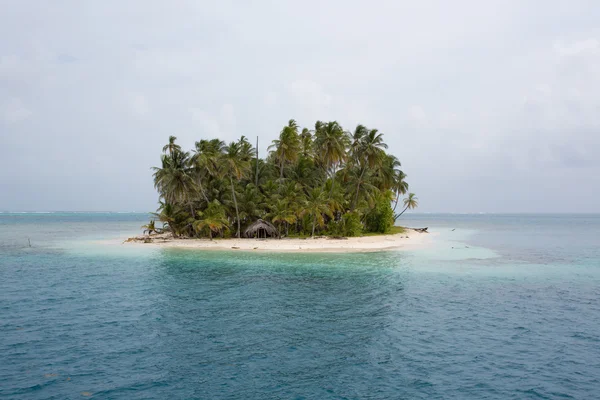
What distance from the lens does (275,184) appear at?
55.5 metres

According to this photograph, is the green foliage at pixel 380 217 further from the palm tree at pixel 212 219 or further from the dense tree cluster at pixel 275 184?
the palm tree at pixel 212 219

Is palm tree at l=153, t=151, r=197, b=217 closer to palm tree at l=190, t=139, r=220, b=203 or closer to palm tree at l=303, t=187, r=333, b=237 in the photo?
palm tree at l=190, t=139, r=220, b=203

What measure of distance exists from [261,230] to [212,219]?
28.6 ft

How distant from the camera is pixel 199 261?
35.8m

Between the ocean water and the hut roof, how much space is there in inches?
902

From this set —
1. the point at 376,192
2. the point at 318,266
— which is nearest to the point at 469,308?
the point at 318,266

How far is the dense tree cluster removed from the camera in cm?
5091

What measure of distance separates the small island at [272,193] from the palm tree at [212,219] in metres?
0.13

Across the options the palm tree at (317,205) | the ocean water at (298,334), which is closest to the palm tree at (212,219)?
the palm tree at (317,205)

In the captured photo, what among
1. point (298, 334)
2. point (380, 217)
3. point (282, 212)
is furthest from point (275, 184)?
point (298, 334)

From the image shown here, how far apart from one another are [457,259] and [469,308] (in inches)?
787

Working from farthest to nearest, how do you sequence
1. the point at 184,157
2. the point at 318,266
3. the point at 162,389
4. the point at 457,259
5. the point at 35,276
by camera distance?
→ the point at 184,157 < the point at 457,259 < the point at 318,266 < the point at 35,276 < the point at 162,389

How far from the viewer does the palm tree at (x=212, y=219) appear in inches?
1949

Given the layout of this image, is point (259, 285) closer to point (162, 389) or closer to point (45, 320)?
point (45, 320)
